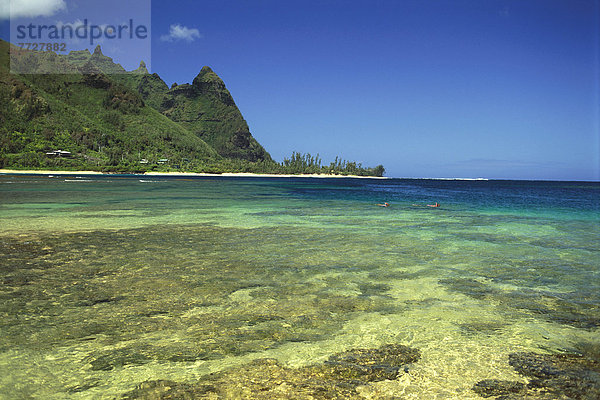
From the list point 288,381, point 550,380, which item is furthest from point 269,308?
point 550,380

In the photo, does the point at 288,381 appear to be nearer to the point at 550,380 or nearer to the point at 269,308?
the point at 269,308

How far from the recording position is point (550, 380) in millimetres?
4996

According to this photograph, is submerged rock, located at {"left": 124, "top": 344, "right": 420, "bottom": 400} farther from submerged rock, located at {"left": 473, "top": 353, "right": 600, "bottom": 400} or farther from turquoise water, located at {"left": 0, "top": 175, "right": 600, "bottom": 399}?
submerged rock, located at {"left": 473, "top": 353, "right": 600, "bottom": 400}

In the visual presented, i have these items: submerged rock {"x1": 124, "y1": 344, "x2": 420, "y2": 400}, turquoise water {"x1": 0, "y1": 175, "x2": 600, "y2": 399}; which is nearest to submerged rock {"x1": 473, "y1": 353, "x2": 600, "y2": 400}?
turquoise water {"x1": 0, "y1": 175, "x2": 600, "y2": 399}

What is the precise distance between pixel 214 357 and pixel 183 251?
868cm

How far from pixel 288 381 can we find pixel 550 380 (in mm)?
3583

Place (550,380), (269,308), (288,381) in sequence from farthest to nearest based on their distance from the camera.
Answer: (269,308) < (550,380) < (288,381)

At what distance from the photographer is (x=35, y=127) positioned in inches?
7042

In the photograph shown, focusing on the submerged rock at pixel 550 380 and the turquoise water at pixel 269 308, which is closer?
the submerged rock at pixel 550 380

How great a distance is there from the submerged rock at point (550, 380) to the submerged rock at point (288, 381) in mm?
1214

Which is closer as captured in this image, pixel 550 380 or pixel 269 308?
pixel 550 380

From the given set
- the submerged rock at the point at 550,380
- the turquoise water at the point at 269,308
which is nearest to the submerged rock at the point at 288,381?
the turquoise water at the point at 269,308

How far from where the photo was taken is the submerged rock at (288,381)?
4512 mm

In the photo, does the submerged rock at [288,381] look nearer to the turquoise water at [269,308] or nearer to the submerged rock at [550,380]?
the turquoise water at [269,308]
